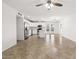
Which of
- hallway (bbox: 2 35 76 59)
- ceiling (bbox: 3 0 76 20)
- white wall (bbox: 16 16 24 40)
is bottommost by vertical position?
hallway (bbox: 2 35 76 59)

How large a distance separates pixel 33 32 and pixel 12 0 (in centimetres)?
1471

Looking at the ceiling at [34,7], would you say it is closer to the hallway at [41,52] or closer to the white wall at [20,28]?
the white wall at [20,28]

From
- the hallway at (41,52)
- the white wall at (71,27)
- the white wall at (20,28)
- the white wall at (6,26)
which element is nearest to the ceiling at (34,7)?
the white wall at (6,26)

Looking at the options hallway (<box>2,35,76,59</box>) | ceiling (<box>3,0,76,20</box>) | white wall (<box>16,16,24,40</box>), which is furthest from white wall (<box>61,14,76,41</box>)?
white wall (<box>16,16,24,40</box>)

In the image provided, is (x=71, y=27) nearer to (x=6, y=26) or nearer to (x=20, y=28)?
(x=20, y=28)

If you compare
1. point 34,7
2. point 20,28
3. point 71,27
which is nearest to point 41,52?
point 34,7

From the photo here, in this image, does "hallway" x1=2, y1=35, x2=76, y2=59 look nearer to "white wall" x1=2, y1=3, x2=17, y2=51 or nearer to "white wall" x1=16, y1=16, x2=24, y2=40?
"white wall" x1=2, y1=3, x2=17, y2=51

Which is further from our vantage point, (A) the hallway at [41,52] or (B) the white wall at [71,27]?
(B) the white wall at [71,27]

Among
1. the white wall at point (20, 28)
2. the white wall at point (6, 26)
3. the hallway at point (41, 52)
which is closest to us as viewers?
the hallway at point (41, 52)

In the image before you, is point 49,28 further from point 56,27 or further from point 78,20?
point 78,20

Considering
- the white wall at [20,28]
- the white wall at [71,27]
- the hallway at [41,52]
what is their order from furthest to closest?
the white wall at [20,28] < the white wall at [71,27] < the hallway at [41,52]

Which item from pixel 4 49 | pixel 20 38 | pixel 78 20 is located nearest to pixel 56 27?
pixel 20 38

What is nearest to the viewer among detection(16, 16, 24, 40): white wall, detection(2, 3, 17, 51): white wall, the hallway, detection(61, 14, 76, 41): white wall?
the hallway

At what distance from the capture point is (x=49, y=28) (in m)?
23.2
